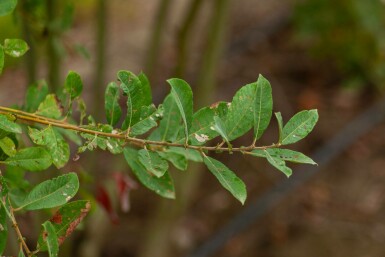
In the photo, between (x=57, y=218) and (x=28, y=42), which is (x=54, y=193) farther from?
(x=28, y=42)

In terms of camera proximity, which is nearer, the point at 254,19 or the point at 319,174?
the point at 319,174

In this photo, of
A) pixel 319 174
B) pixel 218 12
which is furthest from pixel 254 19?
pixel 218 12

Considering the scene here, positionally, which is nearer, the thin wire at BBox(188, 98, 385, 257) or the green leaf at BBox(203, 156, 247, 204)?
the green leaf at BBox(203, 156, 247, 204)

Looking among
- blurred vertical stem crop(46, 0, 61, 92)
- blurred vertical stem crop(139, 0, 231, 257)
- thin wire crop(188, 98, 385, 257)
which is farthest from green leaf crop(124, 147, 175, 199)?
thin wire crop(188, 98, 385, 257)

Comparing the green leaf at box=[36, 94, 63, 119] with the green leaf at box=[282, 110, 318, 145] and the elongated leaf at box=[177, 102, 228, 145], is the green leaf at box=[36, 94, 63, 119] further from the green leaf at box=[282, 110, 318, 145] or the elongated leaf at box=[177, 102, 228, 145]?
the green leaf at box=[282, 110, 318, 145]

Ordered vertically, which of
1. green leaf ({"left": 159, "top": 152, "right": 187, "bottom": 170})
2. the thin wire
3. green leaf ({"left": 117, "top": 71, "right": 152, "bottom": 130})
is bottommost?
the thin wire

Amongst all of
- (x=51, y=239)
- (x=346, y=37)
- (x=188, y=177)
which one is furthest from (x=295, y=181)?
(x=51, y=239)

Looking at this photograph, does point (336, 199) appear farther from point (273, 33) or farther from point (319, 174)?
point (273, 33)

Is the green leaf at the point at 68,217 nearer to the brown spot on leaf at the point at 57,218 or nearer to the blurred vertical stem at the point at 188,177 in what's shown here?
the brown spot on leaf at the point at 57,218
